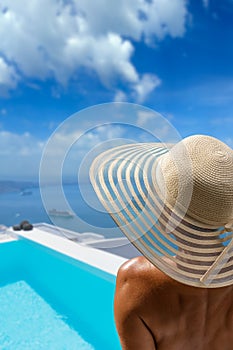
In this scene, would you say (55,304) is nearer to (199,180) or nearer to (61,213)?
(61,213)

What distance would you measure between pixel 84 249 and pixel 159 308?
3.38 m

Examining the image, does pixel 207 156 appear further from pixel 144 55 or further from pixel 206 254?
pixel 144 55

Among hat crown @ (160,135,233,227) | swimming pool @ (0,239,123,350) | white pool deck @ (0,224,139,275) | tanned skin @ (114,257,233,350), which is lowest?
swimming pool @ (0,239,123,350)

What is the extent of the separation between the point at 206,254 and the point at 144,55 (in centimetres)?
1606

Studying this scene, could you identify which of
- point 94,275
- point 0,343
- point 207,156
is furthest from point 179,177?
point 94,275

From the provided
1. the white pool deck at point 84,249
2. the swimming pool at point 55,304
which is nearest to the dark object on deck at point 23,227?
the white pool deck at point 84,249

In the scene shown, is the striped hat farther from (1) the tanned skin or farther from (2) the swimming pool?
(2) the swimming pool

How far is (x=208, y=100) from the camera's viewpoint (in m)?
17.1

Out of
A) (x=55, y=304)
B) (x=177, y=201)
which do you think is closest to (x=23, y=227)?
(x=55, y=304)

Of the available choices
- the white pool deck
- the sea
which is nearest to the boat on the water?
the sea

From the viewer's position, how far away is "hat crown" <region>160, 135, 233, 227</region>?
614 millimetres

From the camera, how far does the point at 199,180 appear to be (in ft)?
2.02

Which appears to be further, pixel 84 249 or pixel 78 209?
pixel 84 249

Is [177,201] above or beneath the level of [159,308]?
above
